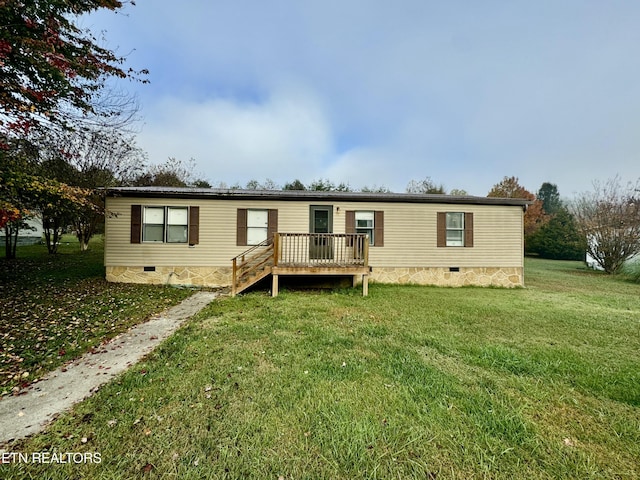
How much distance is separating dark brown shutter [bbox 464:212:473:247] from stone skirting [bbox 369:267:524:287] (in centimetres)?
94

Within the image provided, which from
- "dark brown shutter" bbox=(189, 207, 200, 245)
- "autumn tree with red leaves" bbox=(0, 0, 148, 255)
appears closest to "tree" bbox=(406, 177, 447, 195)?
"dark brown shutter" bbox=(189, 207, 200, 245)

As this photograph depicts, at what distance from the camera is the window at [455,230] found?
9.28 metres

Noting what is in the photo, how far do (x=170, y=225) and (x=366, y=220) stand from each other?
6590 millimetres

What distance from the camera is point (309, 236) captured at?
7910mm

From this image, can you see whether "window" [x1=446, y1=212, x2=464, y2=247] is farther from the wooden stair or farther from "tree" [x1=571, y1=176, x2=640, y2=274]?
"tree" [x1=571, y1=176, x2=640, y2=274]

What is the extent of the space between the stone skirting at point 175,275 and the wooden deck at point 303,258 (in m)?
0.80

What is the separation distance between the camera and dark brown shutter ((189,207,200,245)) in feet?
27.6

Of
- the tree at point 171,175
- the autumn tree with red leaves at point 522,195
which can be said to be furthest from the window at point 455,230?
the autumn tree with red leaves at point 522,195

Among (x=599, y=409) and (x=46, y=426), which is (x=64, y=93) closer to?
(x=46, y=426)

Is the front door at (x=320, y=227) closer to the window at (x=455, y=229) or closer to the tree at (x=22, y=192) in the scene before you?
the window at (x=455, y=229)

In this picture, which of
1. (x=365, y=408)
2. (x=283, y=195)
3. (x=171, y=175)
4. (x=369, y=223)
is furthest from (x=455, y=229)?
(x=171, y=175)

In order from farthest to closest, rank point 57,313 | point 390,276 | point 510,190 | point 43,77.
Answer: point 510,190, point 390,276, point 43,77, point 57,313

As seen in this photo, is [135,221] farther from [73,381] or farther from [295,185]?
[295,185]

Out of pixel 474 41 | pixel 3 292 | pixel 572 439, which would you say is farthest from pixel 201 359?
pixel 474 41
